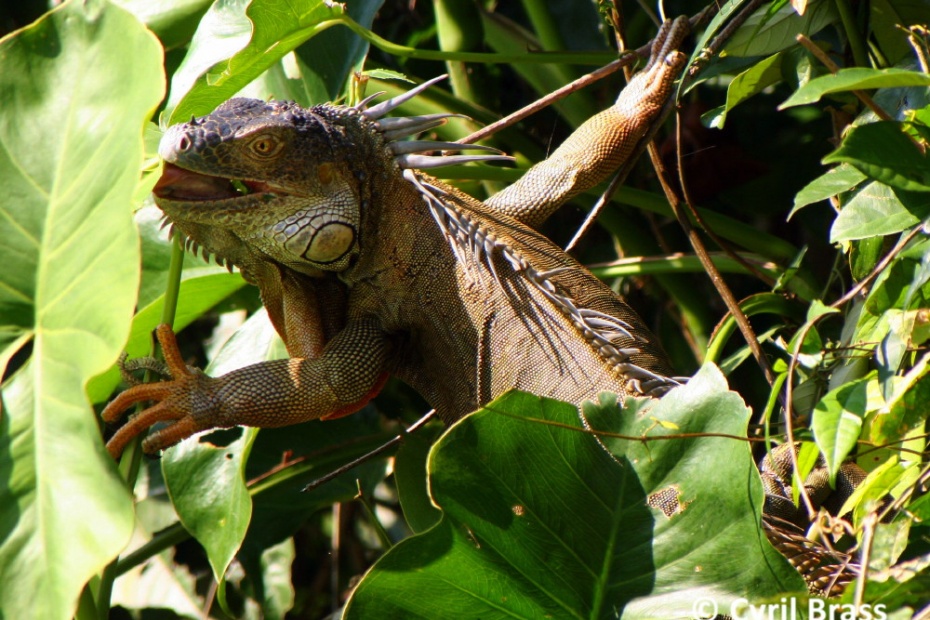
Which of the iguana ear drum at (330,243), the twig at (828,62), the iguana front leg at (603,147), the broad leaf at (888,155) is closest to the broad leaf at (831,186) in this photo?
the twig at (828,62)

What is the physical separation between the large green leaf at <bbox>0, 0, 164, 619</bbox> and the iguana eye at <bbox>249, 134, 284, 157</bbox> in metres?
0.65

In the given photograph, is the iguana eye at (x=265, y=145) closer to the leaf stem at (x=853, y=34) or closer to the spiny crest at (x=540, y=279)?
the spiny crest at (x=540, y=279)

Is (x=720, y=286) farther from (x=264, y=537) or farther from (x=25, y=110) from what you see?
(x=264, y=537)

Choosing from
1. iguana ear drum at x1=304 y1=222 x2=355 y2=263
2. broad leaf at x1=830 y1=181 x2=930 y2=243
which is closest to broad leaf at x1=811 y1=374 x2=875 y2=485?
broad leaf at x1=830 y1=181 x2=930 y2=243

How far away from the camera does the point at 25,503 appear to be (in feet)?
5.58

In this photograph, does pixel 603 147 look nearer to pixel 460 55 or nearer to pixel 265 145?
pixel 460 55

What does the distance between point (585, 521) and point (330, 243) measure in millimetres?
1069

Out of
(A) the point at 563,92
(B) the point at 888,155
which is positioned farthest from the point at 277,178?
(B) the point at 888,155

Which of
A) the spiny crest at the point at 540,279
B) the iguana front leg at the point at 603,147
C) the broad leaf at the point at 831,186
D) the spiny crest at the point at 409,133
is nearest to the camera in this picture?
the broad leaf at the point at 831,186

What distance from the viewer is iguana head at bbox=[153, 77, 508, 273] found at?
2557mm

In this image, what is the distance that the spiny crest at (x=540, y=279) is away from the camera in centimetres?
250

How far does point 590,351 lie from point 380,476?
1.40 metres

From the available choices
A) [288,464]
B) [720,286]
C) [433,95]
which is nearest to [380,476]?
[288,464]

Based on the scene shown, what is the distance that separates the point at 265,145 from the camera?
2604 millimetres
